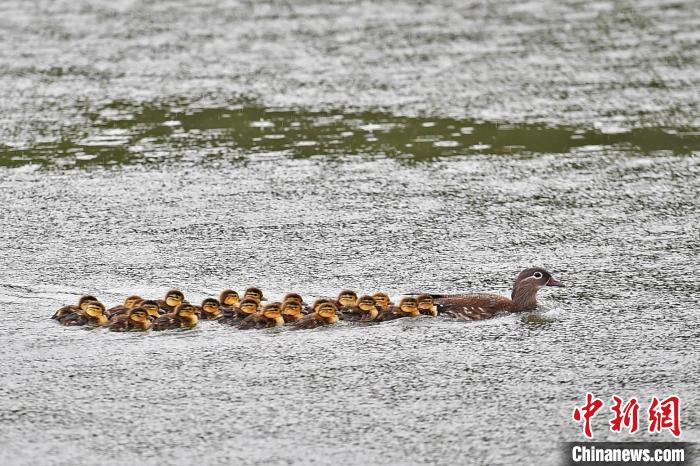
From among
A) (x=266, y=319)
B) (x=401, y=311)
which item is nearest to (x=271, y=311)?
(x=266, y=319)

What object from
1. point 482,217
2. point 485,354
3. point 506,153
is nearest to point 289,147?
point 506,153

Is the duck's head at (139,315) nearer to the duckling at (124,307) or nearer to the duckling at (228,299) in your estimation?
the duckling at (124,307)

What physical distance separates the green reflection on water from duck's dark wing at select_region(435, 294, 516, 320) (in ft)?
12.7

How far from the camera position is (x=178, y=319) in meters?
7.64

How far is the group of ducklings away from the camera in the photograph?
7.63 metres

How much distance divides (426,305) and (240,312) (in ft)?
3.65

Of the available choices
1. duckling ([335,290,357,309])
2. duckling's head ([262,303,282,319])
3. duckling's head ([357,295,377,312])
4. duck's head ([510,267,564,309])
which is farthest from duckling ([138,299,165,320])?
duck's head ([510,267,564,309])

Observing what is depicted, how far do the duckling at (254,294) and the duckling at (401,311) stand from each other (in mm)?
752

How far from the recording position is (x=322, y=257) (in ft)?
29.3

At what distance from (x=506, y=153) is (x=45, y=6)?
9194mm

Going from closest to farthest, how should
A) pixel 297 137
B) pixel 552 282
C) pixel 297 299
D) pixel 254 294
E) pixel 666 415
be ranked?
pixel 666 415 → pixel 297 299 → pixel 254 294 → pixel 552 282 → pixel 297 137

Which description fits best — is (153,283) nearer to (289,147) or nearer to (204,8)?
(289,147)

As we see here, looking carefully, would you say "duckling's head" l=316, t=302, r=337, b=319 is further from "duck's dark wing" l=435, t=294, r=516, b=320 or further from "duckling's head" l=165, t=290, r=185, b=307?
"duckling's head" l=165, t=290, r=185, b=307

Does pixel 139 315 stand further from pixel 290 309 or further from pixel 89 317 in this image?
pixel 290 309
